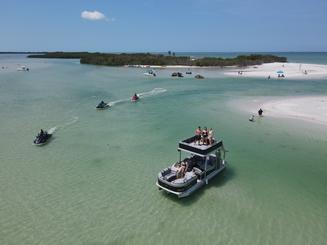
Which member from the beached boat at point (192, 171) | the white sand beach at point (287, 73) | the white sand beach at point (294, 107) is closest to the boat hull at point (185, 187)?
the beached boat at point (192, 171)

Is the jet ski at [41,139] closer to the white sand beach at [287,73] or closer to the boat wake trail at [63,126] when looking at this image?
the boat wake trail at [63,126]

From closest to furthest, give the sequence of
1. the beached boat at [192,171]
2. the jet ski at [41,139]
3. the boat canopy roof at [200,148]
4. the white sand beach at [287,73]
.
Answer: the beached boat at [192,171], the boat canopy roof at [200,148], the jet ski at [41,139], the white sand beach at [287,73]

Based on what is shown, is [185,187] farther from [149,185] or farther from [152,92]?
[152,92]

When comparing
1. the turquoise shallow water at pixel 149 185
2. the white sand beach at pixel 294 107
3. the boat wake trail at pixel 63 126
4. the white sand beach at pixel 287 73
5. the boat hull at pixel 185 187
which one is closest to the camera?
the turquoise shallow water at pixel 149 185

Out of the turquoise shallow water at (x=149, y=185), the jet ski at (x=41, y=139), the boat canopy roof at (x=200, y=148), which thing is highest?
the boat canopy roof at (x=200, y=148)

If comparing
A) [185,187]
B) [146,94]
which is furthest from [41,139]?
[146,94]
